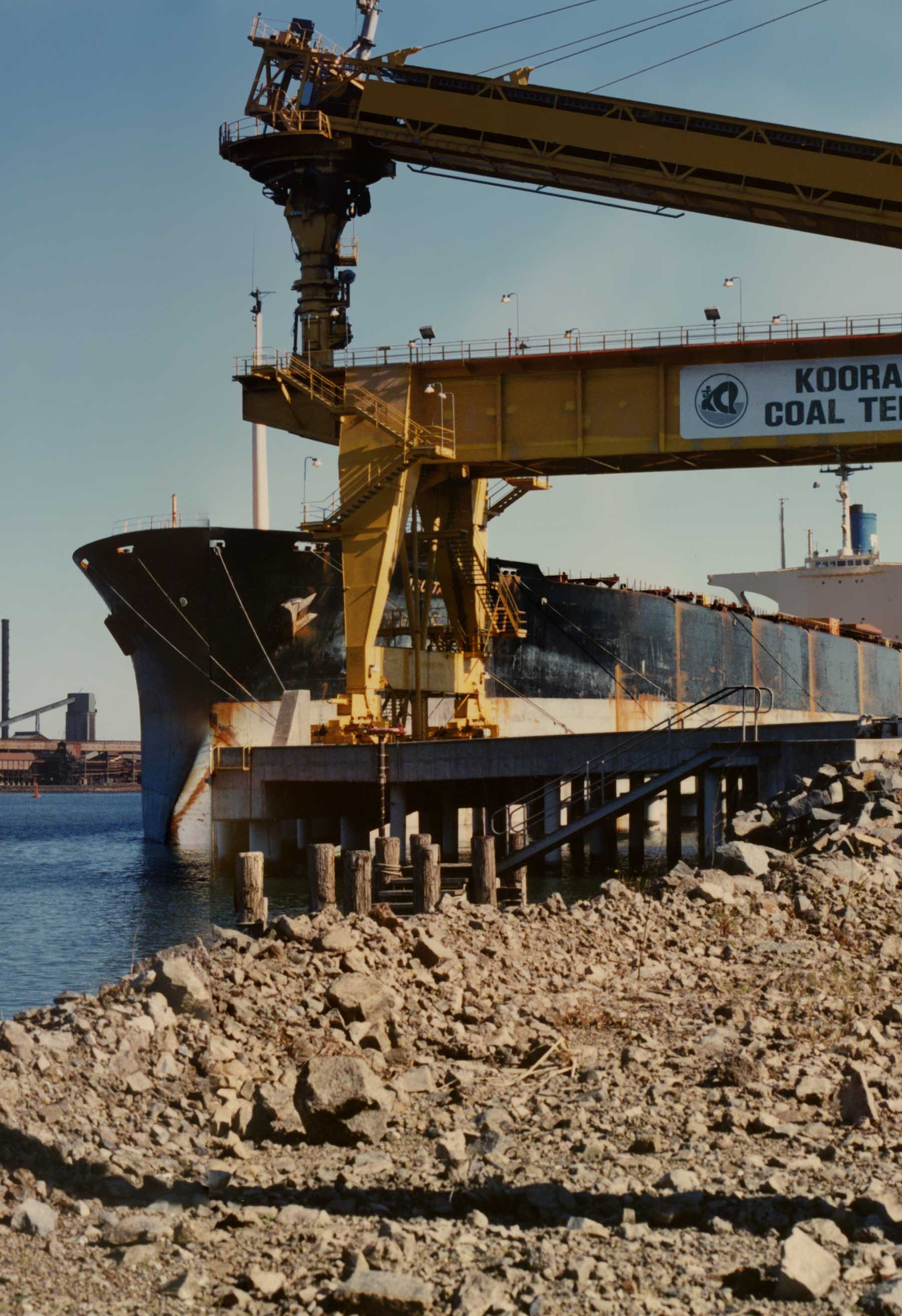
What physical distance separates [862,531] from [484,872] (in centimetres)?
6502

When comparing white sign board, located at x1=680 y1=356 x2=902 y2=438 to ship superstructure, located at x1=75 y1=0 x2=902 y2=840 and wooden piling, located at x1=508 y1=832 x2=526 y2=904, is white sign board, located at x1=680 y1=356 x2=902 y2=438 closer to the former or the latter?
ship superstructure, located at x1=75 y1=0 x2=902 y2=840

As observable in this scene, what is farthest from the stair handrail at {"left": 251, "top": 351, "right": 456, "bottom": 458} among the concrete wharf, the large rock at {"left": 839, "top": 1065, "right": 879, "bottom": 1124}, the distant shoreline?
the distant shoreline

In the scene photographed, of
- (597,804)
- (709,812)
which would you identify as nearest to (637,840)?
(709,812)

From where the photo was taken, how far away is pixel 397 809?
104 ft

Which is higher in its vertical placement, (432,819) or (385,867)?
(385,867)

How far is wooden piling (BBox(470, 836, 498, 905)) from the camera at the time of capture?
19.6 m

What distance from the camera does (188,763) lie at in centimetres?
4147

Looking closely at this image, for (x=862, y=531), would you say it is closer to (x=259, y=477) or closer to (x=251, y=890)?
(x=259, y=477)

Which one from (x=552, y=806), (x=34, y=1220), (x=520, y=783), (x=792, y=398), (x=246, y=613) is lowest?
(x=34, y=1220)

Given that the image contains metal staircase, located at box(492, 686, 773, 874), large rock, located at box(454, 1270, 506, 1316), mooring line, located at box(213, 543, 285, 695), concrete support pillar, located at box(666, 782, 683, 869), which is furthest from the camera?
mooring line, located at box(213, 543, 285, 695)

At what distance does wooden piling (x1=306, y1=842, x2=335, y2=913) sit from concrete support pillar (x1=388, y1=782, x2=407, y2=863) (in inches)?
463

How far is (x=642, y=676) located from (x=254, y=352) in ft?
66.2

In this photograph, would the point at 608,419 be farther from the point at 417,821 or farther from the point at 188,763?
the point at 188,763

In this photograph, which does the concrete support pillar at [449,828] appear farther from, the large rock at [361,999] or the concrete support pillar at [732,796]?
the large rock at [361,999]
